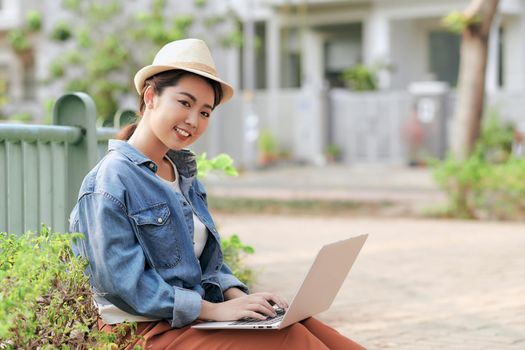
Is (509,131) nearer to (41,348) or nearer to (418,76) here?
(418,76)

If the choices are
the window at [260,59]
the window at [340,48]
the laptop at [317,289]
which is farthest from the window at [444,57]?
the laptop at [317,289]

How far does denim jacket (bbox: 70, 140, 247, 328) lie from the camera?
3.30 metres

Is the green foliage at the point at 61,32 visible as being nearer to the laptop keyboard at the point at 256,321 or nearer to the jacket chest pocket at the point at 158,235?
the jacket chest pocket at the point at 158,235

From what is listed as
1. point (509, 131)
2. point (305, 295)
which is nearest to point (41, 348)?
point (305, 295)

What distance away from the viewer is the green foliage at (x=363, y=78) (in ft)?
79.7

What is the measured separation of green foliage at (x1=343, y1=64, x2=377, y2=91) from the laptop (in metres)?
20.9

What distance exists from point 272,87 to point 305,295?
24.2m

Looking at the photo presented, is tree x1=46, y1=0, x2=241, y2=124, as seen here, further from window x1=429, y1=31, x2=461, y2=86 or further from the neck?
the neck

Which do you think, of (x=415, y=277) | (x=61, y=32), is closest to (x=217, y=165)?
(x=415, y=277)

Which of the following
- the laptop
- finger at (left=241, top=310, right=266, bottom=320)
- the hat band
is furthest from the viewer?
the hat band

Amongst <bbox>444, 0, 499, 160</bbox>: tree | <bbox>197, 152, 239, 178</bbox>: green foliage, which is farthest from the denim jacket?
<bbox>444, 0, 499, 160</bbox>: tree

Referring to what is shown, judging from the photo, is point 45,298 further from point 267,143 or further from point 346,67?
point 346,67

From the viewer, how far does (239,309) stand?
3.39m

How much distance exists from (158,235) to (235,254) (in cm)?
262
